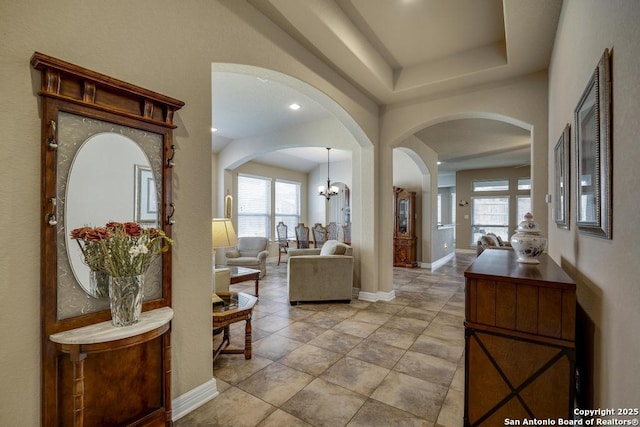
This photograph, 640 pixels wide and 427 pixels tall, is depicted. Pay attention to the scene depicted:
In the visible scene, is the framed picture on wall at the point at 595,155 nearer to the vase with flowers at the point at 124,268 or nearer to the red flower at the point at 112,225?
the vase with flowers at the point at 124,268

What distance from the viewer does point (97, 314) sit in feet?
4.92

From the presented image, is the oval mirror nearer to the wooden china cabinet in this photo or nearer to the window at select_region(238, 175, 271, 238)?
the window at select_region(238, 175, 271, 238)

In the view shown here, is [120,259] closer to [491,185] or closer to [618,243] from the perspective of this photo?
[618,243]

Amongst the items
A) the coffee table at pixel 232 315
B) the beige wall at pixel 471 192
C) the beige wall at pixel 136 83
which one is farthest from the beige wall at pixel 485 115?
the beige wall at pixel 471 192

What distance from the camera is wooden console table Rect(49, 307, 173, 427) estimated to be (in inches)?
50.8

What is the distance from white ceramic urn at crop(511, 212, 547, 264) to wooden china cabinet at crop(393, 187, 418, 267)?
5514 mm

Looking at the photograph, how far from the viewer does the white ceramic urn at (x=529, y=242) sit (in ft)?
6.41

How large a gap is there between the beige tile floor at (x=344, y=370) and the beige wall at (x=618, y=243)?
3.36 ft

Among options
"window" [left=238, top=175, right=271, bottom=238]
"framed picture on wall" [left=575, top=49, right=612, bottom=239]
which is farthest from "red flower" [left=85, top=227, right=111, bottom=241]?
"window" [left=238, top=175, right=271, bottom=238]

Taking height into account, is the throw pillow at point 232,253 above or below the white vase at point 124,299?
below

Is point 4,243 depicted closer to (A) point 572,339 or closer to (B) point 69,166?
Result: (B) point 69,166

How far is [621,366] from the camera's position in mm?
1086

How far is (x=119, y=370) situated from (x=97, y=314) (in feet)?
1.12

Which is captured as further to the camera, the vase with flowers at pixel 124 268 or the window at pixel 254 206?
the window at pixel 254 206
